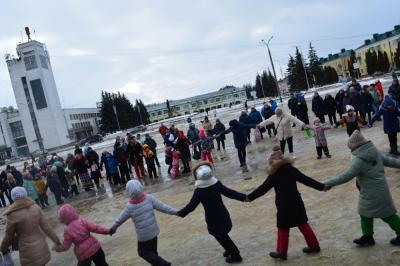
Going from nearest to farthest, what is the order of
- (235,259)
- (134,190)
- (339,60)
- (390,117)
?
(134,190), (235,259), (390,117), (339,60)

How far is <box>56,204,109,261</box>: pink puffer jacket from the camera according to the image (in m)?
5.98

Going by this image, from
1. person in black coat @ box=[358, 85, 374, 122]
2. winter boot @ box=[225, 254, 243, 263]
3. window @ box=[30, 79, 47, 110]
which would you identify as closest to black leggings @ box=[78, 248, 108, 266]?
winter boot @ box=[225, 254, 243, 263]

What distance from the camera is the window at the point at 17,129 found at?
114 metres

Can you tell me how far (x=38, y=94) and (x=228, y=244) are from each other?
Answer: 105317mm

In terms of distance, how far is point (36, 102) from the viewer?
104 m

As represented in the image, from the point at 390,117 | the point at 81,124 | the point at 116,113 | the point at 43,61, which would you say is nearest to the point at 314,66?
the point at 116,113

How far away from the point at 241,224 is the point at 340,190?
2230 mm

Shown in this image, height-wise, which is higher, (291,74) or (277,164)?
(291,74)

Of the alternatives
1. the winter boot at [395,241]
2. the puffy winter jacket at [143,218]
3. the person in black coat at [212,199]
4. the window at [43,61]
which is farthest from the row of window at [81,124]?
the winter boot at [395,241]

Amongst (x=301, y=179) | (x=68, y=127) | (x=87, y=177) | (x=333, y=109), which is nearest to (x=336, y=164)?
(x=301, y=179)

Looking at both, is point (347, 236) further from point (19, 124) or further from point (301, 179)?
point (19, 124)

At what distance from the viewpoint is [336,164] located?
37.2 feet

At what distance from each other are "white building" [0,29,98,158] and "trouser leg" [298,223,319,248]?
99.8m

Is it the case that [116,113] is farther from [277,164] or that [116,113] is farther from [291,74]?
[277,164]
